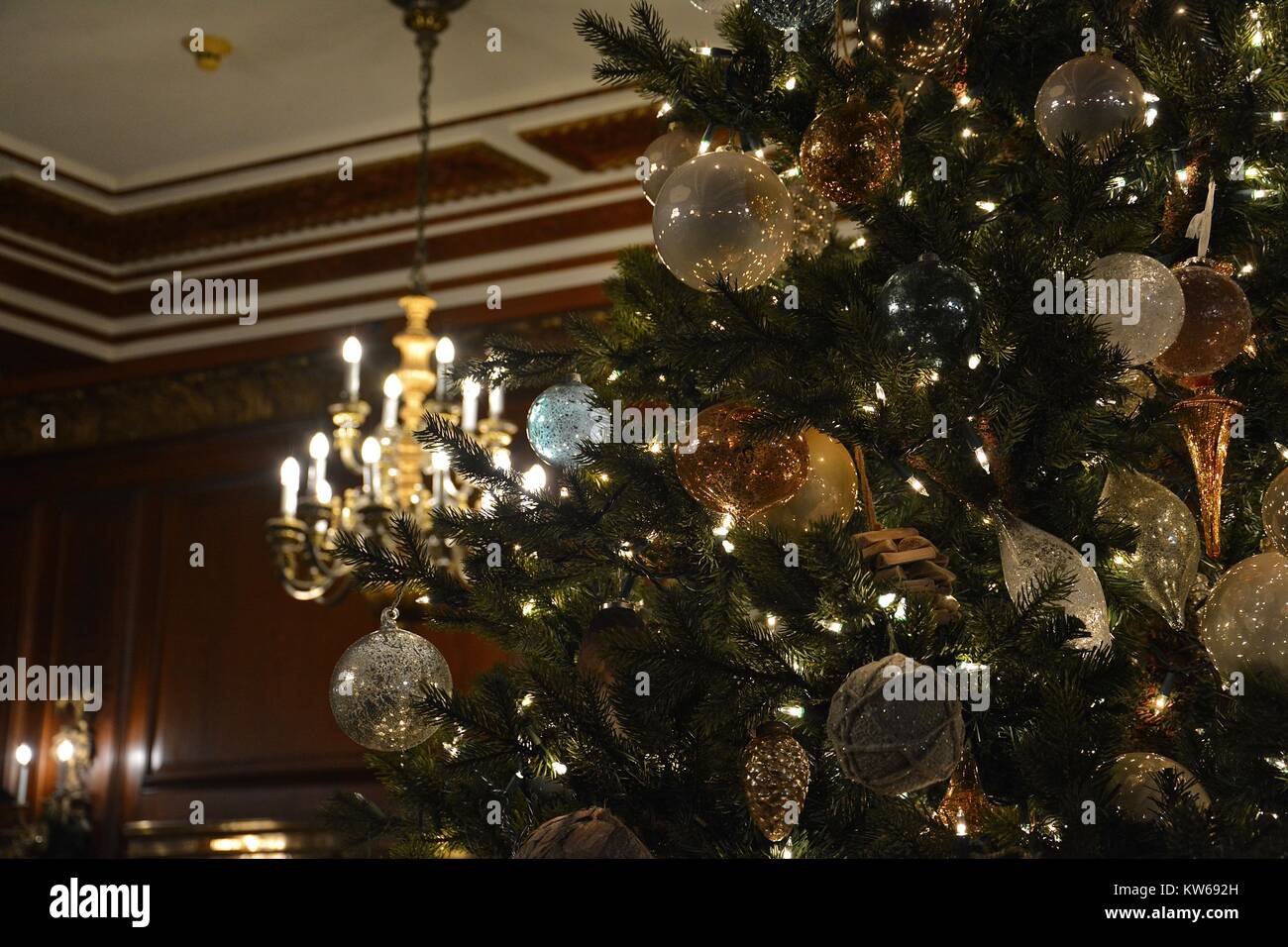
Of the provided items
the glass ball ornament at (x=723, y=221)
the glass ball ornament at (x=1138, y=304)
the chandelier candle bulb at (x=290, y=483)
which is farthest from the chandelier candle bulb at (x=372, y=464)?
the glass ball ornament at (x=1138, y=304)

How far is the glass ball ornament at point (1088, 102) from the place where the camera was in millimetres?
1270

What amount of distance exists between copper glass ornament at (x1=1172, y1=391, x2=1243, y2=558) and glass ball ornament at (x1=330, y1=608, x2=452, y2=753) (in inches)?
27.9

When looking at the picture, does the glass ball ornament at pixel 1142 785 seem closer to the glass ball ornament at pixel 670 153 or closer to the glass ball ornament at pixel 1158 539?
the glass ball ornament at pixel 1158 539

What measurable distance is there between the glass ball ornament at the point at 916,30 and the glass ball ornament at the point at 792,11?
40mm

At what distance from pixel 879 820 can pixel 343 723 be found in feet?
1.65

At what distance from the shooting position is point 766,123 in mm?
1413

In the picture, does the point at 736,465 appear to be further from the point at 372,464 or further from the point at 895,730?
the point at 372,464

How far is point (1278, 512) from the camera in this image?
1.16 metres

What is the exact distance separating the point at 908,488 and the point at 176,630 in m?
4.61

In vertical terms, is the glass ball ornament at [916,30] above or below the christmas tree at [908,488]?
above

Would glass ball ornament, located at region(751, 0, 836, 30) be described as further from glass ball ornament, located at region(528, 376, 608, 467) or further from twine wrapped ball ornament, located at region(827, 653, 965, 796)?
twine wrapped ball ornament, located at region(827, 653, 965, 796)

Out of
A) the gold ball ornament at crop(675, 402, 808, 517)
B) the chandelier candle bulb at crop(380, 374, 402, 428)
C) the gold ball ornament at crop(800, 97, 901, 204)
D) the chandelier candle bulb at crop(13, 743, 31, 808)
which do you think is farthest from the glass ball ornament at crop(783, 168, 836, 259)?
the chandelier candle bulb at crop(13, 743, 31, 808)

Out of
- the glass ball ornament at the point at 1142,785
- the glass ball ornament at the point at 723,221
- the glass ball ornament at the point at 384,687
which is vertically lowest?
the glass ball ornament at the point at 1142,785

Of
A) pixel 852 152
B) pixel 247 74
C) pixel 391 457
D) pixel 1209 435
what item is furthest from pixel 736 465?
pixel 247 74
